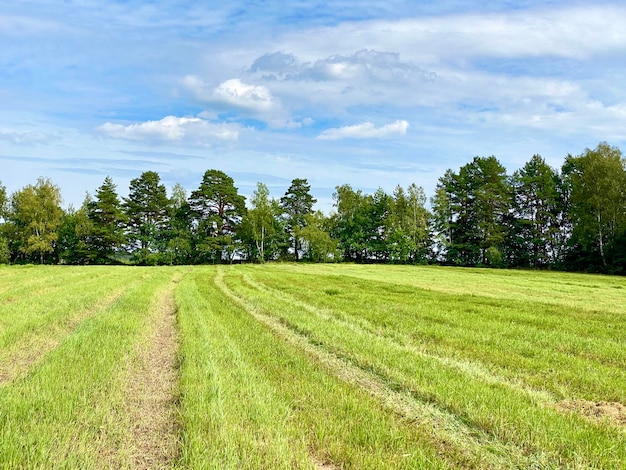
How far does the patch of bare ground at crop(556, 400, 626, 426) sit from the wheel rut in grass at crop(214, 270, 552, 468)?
74.7 inches

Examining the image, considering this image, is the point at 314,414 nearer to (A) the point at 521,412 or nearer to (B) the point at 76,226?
(A) the point at 521,412

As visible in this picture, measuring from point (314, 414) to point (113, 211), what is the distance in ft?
236

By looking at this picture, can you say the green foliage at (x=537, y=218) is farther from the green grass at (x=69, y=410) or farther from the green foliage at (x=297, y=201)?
the green grass at (x=69, y=410)

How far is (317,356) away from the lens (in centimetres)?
904

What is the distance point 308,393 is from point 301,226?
73.9m

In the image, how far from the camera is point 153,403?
6.29 m

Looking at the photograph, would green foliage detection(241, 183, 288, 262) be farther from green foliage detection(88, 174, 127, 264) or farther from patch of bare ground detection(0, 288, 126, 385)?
patch of bare ground detection(0, 288, 126, 385)

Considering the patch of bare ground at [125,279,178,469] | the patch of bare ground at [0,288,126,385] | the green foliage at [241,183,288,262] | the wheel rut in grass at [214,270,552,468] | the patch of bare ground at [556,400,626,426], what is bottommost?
the patch of bare ground at [556,400,626,426]

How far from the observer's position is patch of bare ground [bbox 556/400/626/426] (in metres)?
5.88

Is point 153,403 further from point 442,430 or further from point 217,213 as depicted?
point 217,213

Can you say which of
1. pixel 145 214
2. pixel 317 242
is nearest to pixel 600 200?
pixel 317 242

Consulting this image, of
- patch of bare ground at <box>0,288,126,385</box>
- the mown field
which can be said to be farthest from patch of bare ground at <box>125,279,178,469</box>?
patch of bare ground at <box>0,288,126,385</box>

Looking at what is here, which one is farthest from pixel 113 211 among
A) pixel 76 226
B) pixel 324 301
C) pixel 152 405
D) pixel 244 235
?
pixel 152 405

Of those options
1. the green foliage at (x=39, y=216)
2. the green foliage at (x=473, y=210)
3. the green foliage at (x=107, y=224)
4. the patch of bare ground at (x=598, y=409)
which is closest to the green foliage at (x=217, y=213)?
the green foliage at (x=107, y=224)
